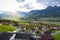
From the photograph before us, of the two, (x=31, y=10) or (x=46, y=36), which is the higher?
(x=31, y=10)

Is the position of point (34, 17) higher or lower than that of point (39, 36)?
higher

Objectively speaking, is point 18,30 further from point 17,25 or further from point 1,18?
point 1,18

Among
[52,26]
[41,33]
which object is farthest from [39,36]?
[52,26]

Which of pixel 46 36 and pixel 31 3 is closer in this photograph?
pixel 46 36

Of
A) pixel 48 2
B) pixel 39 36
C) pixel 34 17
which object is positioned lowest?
pixel 39 36

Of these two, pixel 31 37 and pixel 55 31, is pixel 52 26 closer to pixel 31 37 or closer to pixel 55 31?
pixel 55 31

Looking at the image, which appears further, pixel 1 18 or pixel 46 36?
pixel 1 18

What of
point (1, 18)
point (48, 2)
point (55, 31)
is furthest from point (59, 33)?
point (1, 18)

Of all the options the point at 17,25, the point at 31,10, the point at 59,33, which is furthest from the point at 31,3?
the point at 59,33
